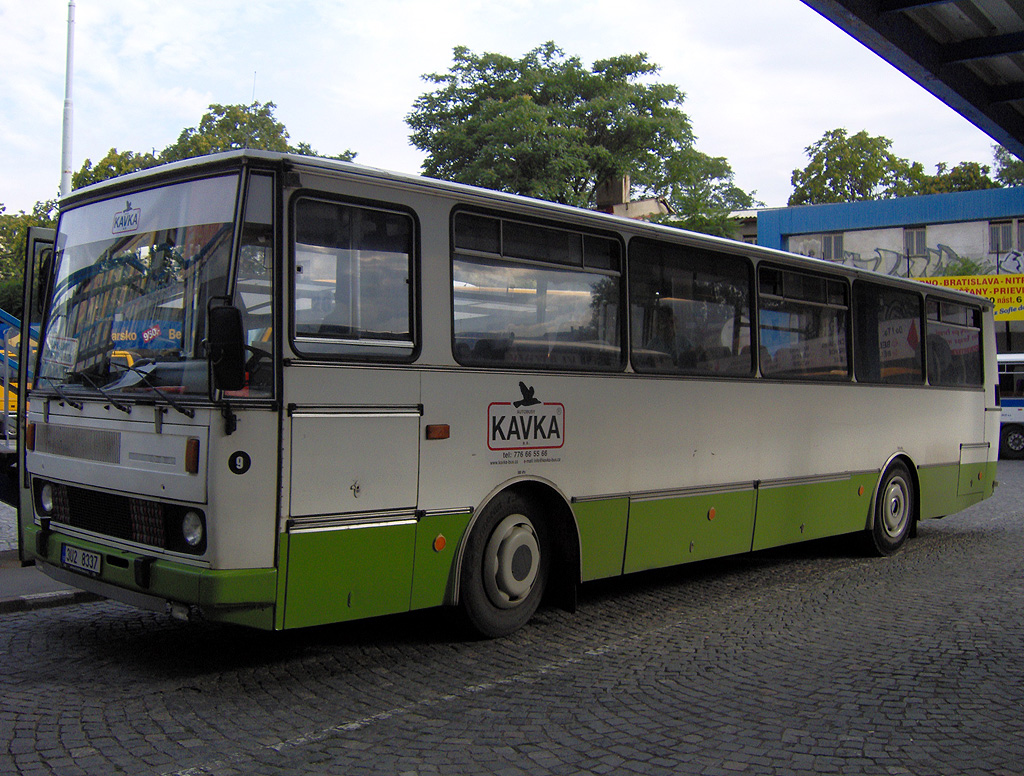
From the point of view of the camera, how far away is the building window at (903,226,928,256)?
36.5 meters

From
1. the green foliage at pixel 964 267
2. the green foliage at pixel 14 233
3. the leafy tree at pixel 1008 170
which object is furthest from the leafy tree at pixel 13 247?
the leafy tree at pixel 1008 170

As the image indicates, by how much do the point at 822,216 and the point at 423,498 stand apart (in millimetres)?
35653

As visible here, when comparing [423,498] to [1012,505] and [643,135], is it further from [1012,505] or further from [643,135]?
[643,135]

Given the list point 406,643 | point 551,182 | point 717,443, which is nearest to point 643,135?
point 551,182

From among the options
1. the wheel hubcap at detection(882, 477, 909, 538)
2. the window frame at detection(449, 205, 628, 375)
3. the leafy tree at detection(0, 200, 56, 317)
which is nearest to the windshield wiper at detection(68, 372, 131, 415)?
the window frame at detection(449, 205, 628, 375)

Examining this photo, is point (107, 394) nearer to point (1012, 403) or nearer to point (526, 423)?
point (526, 423)

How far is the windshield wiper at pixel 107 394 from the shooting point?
553cm

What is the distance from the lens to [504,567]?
257 inches

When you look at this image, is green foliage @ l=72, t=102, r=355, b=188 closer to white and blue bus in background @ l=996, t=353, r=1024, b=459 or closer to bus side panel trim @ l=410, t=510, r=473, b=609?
white and blue bus in background @ l=996, t=353, r=1024, b=459

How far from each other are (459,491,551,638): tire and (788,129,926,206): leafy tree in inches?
2254

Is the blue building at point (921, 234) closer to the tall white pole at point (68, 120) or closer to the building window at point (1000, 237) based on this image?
the building window at point (1000, 237)

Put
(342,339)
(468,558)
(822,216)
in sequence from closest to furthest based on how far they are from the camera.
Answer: (342,339), (468,558), (822,216)

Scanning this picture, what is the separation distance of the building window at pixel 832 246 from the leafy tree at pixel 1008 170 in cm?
3847

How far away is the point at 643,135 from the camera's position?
139 feet
